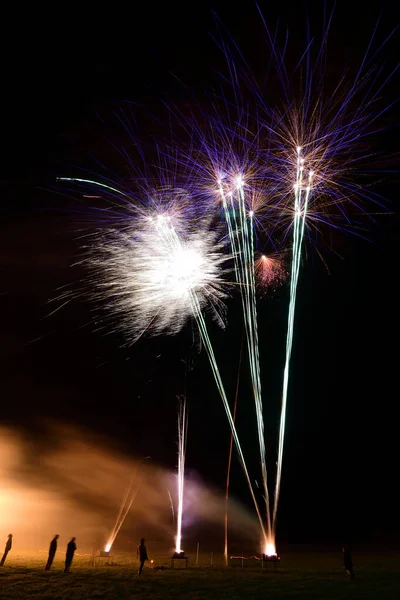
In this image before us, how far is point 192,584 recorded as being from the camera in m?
10.4

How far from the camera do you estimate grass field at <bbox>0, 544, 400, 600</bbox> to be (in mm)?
8977

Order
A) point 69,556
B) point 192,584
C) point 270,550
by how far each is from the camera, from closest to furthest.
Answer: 1. point 192,584
2. point 69,556
3. point 270,550

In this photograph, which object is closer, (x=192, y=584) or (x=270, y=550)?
(x=192, y=584)

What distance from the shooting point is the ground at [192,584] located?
896cm

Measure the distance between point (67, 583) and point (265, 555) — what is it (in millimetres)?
6563

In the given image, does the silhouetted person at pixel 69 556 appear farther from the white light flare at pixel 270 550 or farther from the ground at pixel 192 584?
the white light flare at pixel 270 550

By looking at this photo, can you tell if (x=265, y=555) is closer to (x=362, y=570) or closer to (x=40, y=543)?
(x=362, y=570)

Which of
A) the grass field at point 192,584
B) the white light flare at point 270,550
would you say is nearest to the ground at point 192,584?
the grass field at point 192,584

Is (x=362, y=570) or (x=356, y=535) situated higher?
(x=356, y=535)

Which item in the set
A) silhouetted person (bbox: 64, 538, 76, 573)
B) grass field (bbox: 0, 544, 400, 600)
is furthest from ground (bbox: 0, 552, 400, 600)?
silhouetted person (bbox: 64, 538, 76, 573)

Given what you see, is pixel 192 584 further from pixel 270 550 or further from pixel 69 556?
pixel 270 550

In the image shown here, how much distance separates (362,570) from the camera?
13844 millimetres

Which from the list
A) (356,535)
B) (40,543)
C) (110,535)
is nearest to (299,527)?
(356,535)

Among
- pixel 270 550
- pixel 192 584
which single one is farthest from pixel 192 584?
pixel 270 550
